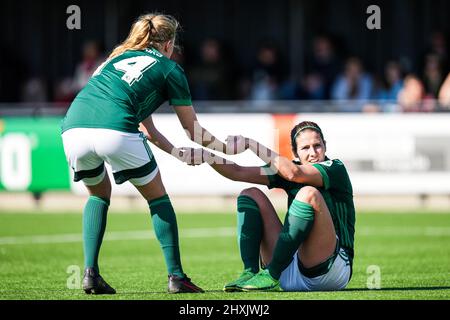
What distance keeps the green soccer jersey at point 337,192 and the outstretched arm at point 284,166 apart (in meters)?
0.08

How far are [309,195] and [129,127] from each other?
50.1 inches

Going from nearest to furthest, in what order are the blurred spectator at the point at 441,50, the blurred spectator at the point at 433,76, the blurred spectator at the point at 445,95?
the blurred spectator at the point at 445,95, the blurred spectator at the point at 433,76, the blurred spectator at the point at 441,50

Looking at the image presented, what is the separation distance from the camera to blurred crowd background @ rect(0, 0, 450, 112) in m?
18.5

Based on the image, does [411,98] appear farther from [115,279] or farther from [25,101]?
[115,279]

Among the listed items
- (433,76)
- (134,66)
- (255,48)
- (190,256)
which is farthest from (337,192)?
(255,48)

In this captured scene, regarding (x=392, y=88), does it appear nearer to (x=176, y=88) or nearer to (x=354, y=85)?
(x=354, y=85)

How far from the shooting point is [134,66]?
717 cm

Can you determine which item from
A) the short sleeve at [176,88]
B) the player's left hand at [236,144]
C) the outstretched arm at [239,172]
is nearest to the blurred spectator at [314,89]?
the outstretched arm at [239,172]

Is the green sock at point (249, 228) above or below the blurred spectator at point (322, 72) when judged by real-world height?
below

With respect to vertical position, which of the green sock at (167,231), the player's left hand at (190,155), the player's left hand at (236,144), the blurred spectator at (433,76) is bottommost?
the green sock at (167,231)

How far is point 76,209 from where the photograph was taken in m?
16.3

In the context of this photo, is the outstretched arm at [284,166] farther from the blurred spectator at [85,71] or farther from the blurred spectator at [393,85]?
the blurred spectator at [85,71]

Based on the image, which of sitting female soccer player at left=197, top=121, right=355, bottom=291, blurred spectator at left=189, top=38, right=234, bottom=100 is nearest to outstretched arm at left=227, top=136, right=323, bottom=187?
sitting female soccer player at left=197, top=121, right=355, bottom=291

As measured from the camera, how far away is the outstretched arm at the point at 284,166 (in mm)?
6996
